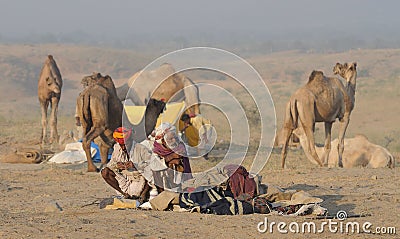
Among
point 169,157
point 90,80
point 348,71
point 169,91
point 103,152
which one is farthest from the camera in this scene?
point 169,91

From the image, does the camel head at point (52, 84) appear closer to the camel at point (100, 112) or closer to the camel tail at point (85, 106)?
the camel at point (100, 112)

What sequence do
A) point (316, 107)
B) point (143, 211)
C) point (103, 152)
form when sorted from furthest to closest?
point (316, 107), point (103, 152), point (143, 211)

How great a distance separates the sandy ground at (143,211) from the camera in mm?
6930

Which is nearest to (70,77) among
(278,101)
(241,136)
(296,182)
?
(278,101)

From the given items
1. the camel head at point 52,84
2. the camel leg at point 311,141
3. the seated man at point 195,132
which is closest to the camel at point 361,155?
the camel leg at point 311,141

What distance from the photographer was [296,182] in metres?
11.1

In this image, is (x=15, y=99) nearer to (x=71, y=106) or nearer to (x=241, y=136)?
(x=71, y=106)

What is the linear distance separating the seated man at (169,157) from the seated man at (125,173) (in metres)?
0.22

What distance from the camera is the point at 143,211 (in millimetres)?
8008

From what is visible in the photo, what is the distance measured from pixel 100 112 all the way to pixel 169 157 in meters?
4.58

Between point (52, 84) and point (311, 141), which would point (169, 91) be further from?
point (311, 141)

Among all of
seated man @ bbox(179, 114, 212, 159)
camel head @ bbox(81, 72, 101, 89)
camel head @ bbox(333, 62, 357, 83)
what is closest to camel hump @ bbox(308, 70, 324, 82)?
camel head @ bbox(333, 62, 357, 83)

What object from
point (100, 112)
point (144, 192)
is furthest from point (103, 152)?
point (144, 192)

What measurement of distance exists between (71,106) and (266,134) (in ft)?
61.0
